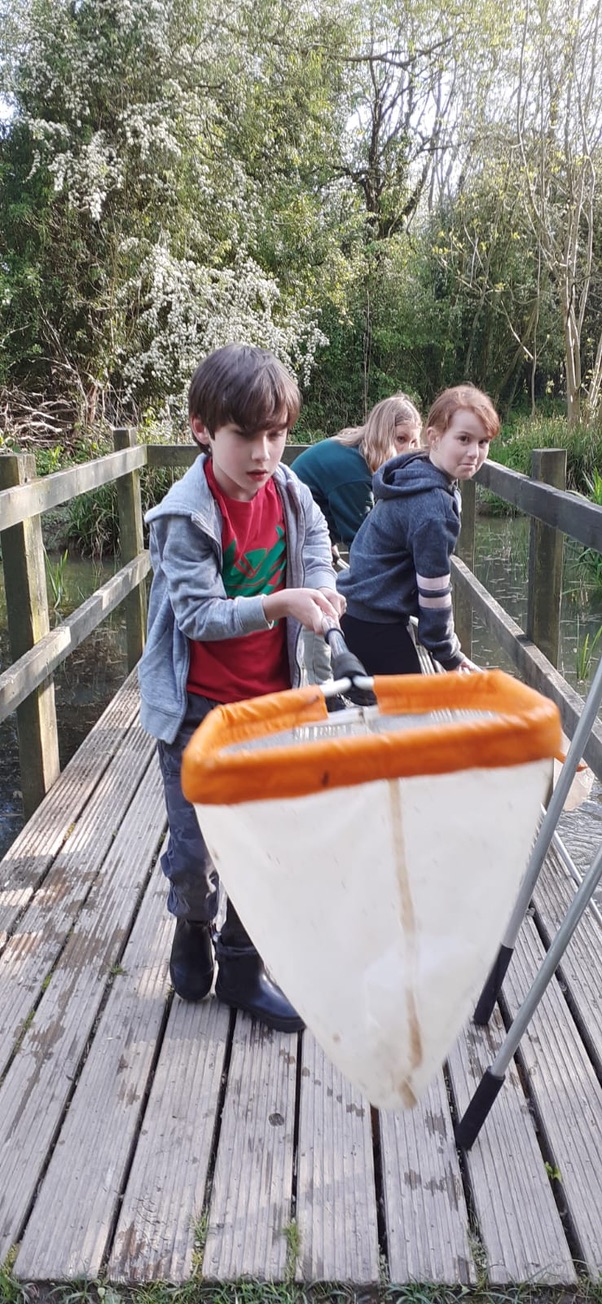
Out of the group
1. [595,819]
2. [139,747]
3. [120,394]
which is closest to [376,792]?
[139,747]

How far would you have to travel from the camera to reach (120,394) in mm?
12234

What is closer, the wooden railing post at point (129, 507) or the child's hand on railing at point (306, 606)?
the child's hand on railing at point (306, 606)

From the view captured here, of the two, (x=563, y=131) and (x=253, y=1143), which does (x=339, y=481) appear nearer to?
(x=253, y=1143)

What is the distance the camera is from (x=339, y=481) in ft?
11.3

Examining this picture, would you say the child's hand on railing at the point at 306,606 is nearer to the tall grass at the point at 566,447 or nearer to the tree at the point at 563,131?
the tall grass at the point at 566,447

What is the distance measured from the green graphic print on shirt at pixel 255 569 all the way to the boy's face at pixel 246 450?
0.54ft

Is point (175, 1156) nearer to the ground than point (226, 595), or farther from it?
nearer to the ground

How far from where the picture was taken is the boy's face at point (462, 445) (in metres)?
2.56

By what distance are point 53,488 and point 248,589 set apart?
158 centimetres

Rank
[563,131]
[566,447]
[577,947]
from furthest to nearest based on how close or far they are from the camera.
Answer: [563,131] < [566,447] < [577,947]

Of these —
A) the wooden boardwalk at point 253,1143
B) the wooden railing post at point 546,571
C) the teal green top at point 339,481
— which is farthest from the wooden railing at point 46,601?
the wooden boardwalk at point 253,1143

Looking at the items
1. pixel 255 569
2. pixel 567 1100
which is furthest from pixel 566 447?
pixel 567 1100

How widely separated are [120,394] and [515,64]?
622 centimetres

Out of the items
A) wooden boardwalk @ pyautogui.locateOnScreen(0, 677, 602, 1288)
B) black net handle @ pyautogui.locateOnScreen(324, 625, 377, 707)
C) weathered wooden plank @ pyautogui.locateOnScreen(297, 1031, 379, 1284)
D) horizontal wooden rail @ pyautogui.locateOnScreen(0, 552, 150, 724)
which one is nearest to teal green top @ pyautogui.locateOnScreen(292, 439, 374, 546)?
horizontal wooden rail @ pyautogui.locateOnScreen(0, 552, 150, 724)
